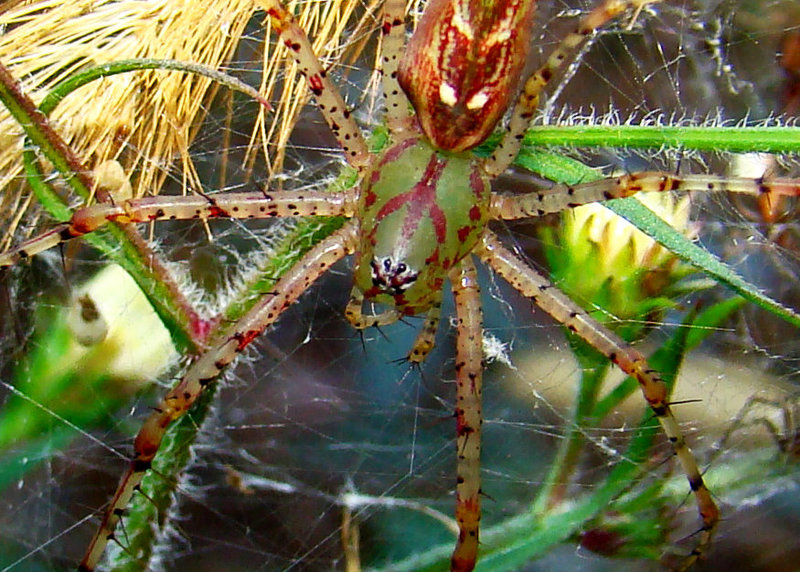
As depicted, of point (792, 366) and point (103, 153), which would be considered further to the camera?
point (792, 366)

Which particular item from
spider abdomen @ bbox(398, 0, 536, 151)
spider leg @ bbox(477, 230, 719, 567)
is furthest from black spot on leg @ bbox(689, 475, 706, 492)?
spider abdomen @ bbox(398, 0, 536, 151)

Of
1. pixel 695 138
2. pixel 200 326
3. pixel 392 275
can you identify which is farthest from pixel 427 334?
pixel 695 138

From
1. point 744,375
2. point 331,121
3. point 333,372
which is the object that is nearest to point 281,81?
point 331,121

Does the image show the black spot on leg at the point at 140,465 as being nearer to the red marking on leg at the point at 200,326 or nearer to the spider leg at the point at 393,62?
the red marking on leg at the point at 200,326

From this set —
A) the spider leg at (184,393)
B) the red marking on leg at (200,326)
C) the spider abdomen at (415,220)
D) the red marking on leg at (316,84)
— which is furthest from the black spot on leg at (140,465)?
the red marking on leg at (316,84)

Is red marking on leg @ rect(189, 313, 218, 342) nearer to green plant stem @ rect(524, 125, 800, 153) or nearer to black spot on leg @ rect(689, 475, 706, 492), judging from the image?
green plant stem @ rect(524, 125, 800, 153)

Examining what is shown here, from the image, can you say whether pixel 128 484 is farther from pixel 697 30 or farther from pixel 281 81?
pixel 697 30

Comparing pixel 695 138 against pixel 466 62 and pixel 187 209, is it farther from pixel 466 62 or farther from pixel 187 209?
pixel 187 209
